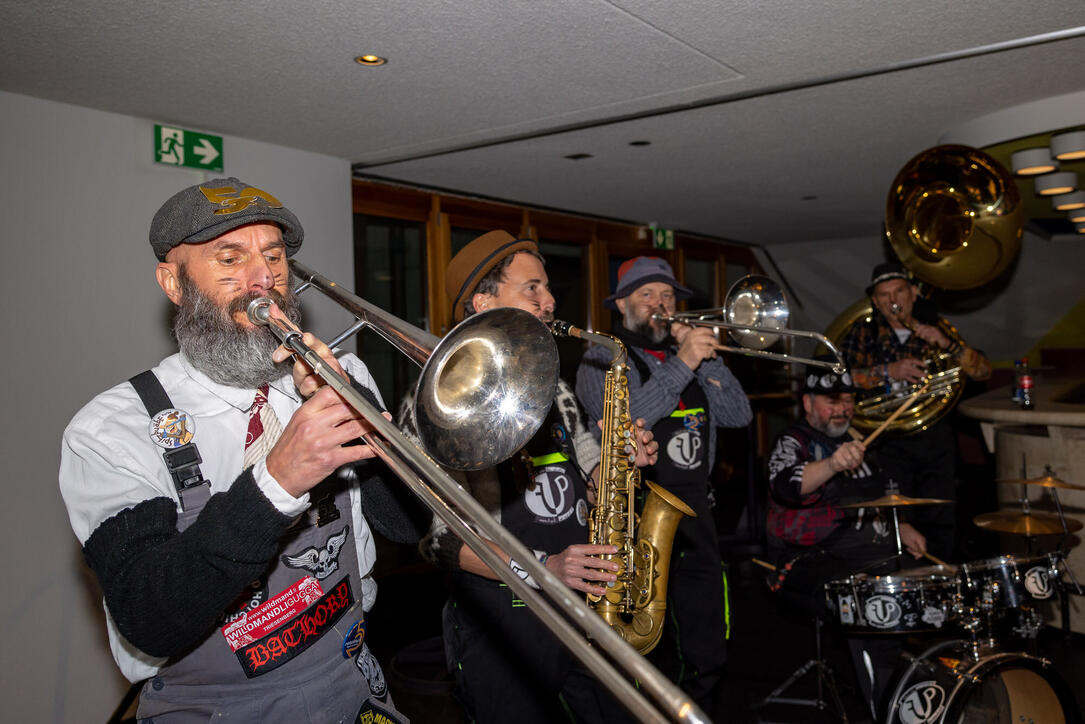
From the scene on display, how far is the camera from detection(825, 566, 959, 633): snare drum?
307 cm

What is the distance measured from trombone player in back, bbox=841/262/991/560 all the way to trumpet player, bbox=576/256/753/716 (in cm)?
208

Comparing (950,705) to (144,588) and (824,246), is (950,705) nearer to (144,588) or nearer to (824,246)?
(144,588)

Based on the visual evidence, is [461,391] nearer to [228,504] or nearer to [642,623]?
[228,504]

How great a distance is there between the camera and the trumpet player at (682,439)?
11.0ft

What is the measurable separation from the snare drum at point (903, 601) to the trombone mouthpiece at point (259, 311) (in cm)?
255

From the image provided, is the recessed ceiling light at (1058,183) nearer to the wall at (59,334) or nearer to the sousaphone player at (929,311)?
the sousaphone player at (929,311)

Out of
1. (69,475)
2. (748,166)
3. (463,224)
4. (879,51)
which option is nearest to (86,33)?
(69,475)

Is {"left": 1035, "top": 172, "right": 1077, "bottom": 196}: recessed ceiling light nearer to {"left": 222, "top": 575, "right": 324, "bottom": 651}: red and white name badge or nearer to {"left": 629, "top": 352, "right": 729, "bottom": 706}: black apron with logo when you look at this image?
{"left": 629, "top": 352, "right": 729, "bottom": 706}: black apron with logo

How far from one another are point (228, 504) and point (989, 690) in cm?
300

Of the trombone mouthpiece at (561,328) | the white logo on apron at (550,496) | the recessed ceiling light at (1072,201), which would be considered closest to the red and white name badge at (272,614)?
the white logo on apron at (550,496)

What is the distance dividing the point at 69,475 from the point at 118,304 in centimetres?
286

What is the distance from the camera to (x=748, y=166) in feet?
18.4

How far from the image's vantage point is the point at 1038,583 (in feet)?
10.5

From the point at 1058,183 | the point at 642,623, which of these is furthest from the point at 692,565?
the point at 1058,183
